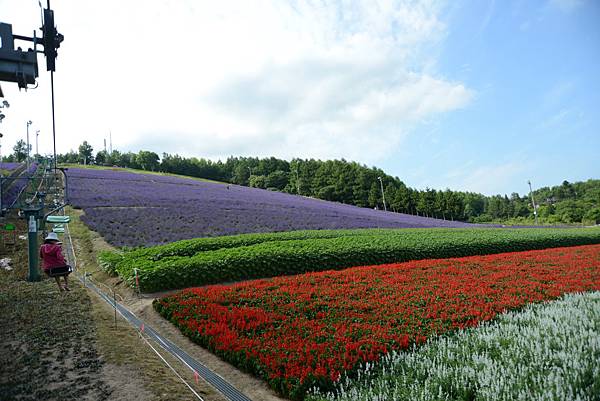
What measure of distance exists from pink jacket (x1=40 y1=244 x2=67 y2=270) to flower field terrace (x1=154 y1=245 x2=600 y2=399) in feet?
9.18

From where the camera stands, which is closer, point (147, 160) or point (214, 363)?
point (214, 363)

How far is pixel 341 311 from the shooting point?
854 centimetres

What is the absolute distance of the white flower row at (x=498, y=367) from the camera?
4418mm

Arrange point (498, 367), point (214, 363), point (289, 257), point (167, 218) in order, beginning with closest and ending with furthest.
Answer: point (498, 367) < point (214, 363) < point (289, 257) < point (167, 218)

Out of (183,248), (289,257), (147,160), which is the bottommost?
(289,257)

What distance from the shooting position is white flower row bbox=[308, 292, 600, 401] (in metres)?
4.42

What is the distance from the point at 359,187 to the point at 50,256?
70614 millimetres

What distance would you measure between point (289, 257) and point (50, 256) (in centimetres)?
765

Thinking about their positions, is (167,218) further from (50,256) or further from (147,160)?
(147,160)

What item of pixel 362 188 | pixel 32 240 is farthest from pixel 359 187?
pixel 32 240

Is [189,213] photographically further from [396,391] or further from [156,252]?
[396,391]

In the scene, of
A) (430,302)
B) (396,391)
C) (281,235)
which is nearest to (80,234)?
(281,235)

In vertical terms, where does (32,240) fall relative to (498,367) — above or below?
above

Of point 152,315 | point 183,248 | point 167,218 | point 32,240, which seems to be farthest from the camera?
point 167,218
